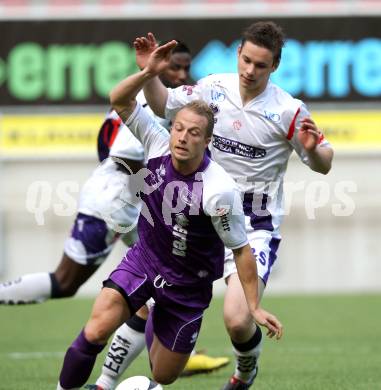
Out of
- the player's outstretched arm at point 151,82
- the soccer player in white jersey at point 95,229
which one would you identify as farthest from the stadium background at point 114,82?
the player's outstretched arm at point 151,82

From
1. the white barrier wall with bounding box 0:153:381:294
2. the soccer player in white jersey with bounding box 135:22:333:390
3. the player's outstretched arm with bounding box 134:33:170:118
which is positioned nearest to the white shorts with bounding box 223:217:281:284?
the soccer player in white jersey with bounding box 135:22:333:390

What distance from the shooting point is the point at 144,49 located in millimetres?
5617

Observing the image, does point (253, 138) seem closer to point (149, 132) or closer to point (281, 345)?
point (149, 132)

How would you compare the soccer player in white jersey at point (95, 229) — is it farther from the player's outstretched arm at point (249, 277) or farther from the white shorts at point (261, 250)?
the player's outstretched arm at point (249, 277)

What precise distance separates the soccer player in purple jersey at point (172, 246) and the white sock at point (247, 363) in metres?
0.60

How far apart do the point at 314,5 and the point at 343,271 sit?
3.73m

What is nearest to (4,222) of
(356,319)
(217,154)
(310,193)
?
(310,193)

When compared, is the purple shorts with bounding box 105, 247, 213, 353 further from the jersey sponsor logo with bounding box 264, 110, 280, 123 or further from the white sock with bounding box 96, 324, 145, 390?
the jersey sponsor logo with bounding box 264, 110, 280, 123

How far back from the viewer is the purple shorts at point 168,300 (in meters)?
5.41

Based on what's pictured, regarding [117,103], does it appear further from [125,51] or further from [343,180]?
[343,180]

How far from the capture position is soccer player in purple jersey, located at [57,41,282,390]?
17.2ft

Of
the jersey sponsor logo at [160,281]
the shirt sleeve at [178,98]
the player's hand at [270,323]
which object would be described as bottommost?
the player's hand at [270,323]

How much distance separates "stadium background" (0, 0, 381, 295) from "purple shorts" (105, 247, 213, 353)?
7.73 meters

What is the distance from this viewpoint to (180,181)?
544cm
